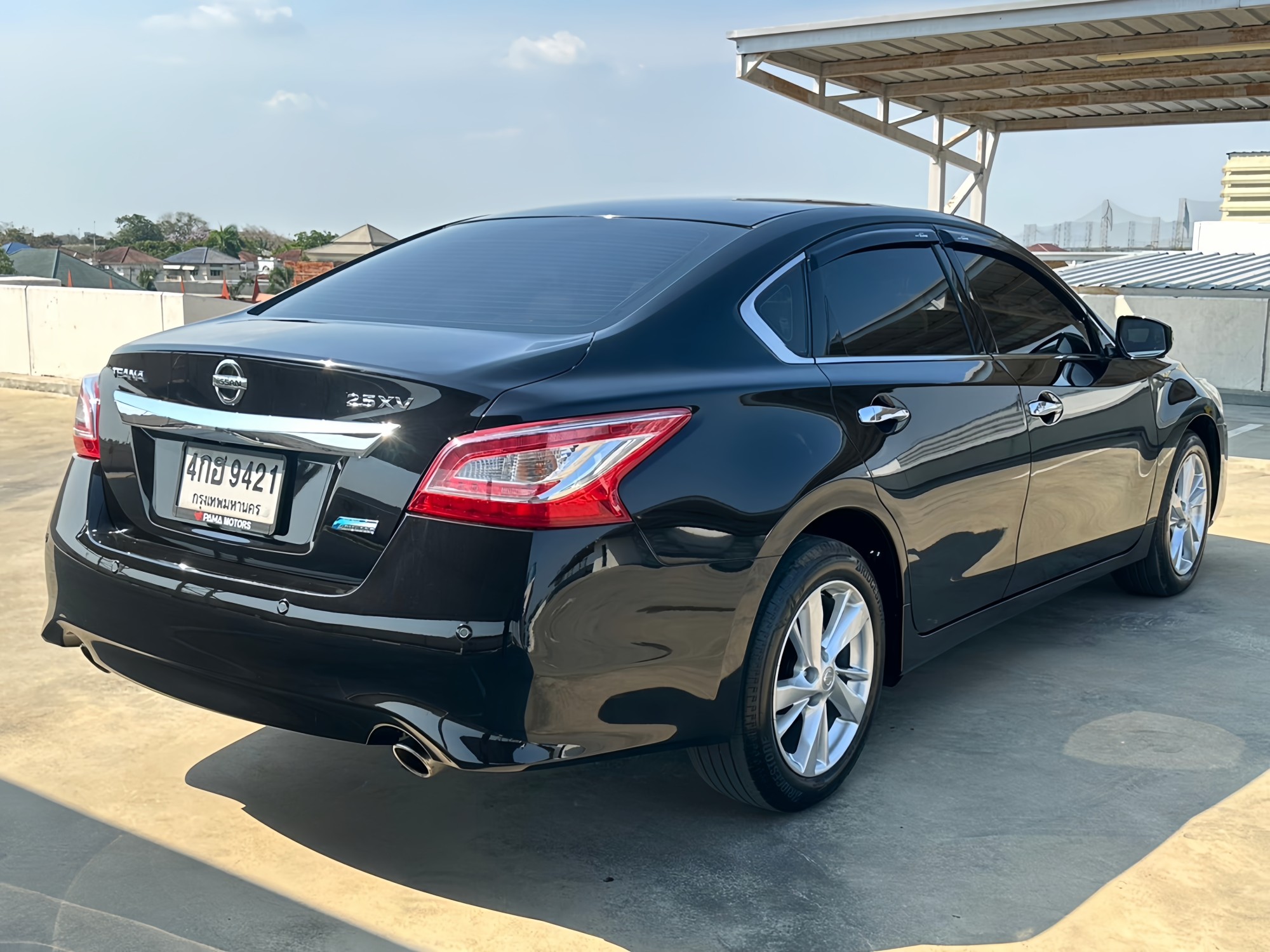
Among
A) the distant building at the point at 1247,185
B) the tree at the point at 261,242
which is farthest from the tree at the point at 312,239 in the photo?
the distant building at the point at 1247,185

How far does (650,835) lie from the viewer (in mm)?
3285

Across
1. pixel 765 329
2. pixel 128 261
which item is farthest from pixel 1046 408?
pixel 128 261

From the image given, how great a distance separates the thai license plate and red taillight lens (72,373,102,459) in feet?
1.27

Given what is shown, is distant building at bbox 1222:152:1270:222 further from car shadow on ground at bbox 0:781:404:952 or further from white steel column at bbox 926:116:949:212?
car shadow on ground at bbox 0:781:404:952

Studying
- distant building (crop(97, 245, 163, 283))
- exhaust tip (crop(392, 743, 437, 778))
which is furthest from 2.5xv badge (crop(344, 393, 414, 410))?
distant building (crop(97, 245, 163, 283))

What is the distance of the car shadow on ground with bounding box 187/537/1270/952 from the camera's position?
9.52 ft

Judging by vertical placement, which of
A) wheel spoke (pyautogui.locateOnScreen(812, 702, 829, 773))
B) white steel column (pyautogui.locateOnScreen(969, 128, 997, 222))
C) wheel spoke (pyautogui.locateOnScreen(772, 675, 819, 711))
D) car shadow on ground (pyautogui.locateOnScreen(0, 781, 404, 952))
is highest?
white steel column (pyautogui.locateOnScreen(969, 128, 997, 222))

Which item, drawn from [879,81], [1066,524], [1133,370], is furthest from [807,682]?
[879,81]

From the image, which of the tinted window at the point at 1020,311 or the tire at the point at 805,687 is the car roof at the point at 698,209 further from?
the tire at the point at 805,687

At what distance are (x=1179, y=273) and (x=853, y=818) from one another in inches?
600

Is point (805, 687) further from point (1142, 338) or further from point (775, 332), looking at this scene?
point (1142, 338)

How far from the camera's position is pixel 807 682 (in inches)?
131

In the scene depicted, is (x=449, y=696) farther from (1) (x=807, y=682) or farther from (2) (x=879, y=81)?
(2) (x=879, y=81)

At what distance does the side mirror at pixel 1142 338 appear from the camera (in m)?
4.95
